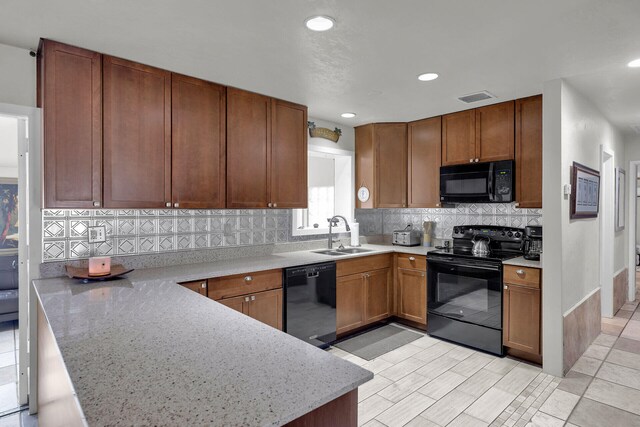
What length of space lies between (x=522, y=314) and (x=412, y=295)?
1.12 m

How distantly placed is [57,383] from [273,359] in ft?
3.19

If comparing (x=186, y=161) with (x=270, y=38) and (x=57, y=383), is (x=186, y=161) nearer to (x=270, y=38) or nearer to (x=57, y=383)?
(x=270, y=38)

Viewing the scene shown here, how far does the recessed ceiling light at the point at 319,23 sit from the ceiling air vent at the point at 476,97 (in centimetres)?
181

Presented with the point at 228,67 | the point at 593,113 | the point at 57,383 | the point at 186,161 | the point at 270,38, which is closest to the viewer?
the point at 57,383

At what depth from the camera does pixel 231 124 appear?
305 centimetres

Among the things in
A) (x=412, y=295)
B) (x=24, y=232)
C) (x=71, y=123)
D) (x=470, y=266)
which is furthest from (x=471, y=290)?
(x=24, y=232)

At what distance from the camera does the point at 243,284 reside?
9.16ft

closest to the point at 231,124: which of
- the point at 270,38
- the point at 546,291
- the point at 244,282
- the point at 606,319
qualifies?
the point at 270,38

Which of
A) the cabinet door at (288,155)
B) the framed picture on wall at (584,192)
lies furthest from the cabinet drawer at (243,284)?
the framed picture on wall at (584,192)

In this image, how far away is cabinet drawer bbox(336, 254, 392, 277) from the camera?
11.7 feet

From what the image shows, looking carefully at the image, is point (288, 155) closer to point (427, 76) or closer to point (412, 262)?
point (427, 76)

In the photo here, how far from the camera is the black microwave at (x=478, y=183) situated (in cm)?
350

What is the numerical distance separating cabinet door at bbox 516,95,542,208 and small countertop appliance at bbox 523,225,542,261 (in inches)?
12.1

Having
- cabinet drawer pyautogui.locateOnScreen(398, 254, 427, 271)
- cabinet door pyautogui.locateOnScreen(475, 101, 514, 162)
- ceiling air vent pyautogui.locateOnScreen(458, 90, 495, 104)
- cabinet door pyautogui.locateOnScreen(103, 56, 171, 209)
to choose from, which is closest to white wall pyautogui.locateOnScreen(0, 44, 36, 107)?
cabinet door pyautogui.locateOnScreen(103, 56, 171, 209)
